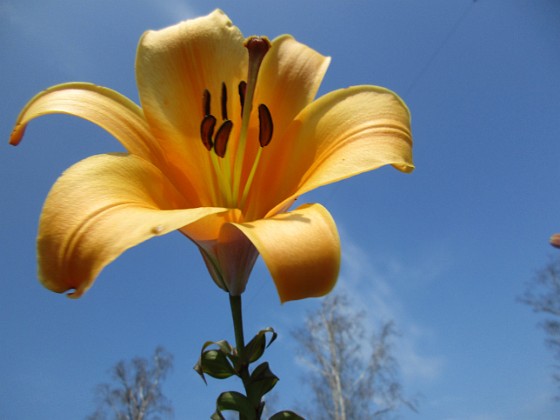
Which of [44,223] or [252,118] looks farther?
[252,118]

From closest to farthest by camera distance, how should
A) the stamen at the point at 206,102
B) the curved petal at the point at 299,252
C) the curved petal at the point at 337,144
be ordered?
the curved petal at the point at 299,252 → the curved petal at the point at 337,144 → the stamen at the point at 206,102

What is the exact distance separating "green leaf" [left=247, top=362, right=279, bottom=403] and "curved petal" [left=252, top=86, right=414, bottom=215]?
0.54 feet

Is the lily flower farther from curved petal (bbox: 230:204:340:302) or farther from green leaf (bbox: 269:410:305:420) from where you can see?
green leaf (bbox: 269:410:305:420)

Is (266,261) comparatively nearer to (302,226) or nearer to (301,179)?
(302,226)

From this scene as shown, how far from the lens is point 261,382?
1.45ft

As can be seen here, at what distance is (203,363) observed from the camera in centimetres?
45

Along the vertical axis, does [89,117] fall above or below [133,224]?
above

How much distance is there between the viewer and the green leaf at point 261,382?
0.44 metres

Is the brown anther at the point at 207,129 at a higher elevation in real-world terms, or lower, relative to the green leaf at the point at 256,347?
higher

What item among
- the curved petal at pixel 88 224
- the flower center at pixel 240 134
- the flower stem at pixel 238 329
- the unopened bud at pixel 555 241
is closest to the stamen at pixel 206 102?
the flower center at pixel 240 134

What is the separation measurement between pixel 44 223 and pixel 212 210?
14 centimetres

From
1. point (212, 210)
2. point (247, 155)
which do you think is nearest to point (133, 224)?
point (212, 210)

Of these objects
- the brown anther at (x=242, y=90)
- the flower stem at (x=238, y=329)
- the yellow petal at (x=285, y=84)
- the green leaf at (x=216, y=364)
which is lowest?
the green leaf at (x=216, y=364)

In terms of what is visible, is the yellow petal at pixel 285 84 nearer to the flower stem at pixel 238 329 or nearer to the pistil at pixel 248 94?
the pistil at pixel 248 94
